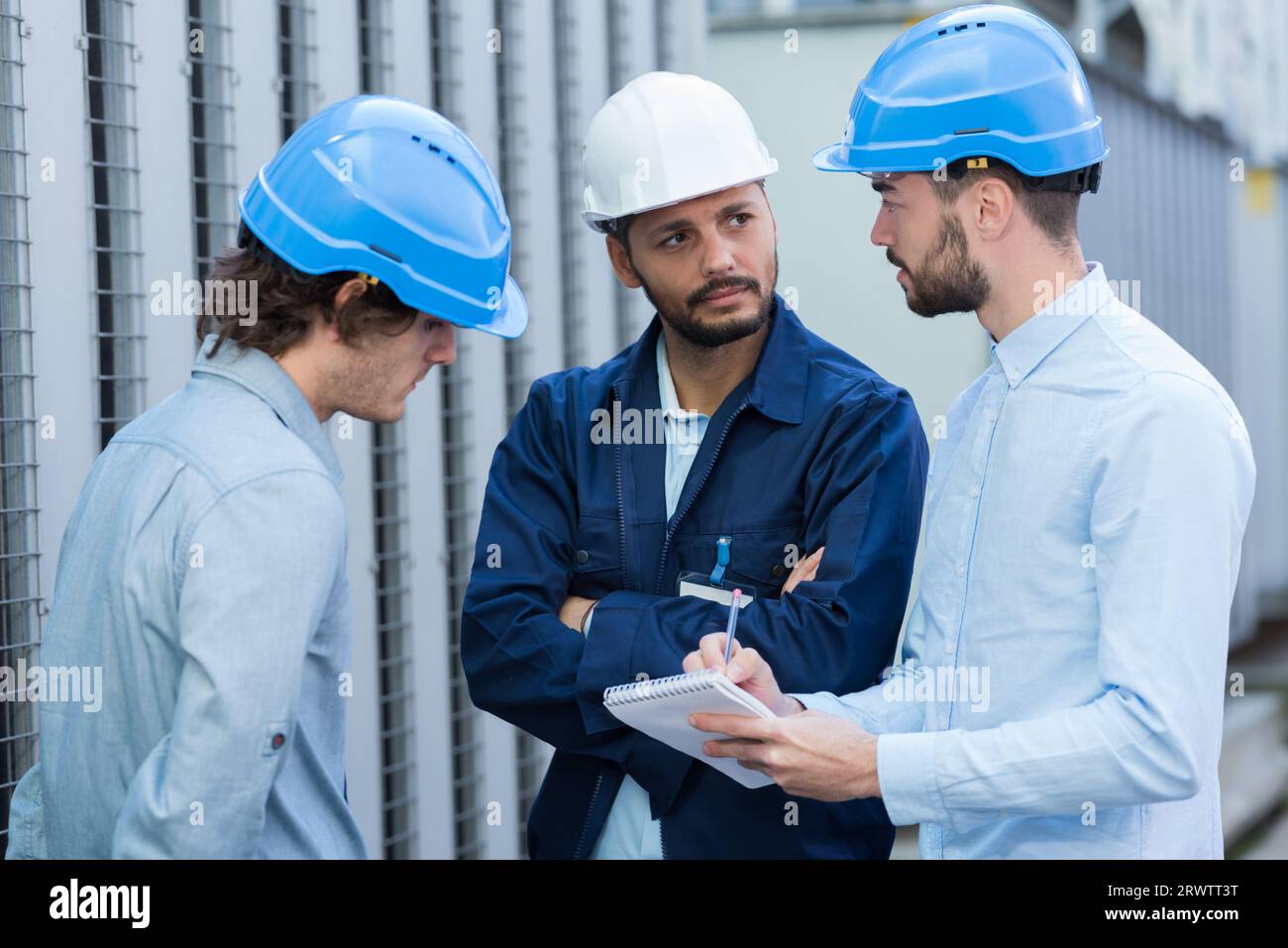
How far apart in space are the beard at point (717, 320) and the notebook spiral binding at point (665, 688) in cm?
70

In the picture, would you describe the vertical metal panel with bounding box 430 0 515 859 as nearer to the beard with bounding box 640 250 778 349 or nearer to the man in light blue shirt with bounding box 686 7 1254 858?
the beard with bounding box 640 250 778 349

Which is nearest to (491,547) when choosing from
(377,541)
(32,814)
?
(32,814)

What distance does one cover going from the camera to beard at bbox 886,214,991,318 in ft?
6.89

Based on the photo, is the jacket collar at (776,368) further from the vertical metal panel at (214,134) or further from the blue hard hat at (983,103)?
the vertical metal panel at (214,134)

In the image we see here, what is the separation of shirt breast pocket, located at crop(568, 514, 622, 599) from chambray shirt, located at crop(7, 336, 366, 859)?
62 centimetres

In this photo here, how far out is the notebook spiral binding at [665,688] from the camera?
6.16ft

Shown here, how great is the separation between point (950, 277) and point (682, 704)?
0.77 meters

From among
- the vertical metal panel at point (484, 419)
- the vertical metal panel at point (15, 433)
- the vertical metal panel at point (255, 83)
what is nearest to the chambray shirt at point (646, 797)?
the vertical metal panel at point (15, 433)

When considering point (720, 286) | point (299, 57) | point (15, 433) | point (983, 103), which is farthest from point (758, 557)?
point (299, 57)

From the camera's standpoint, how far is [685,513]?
2379 mm

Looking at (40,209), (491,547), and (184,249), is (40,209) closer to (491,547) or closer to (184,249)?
(184,249)

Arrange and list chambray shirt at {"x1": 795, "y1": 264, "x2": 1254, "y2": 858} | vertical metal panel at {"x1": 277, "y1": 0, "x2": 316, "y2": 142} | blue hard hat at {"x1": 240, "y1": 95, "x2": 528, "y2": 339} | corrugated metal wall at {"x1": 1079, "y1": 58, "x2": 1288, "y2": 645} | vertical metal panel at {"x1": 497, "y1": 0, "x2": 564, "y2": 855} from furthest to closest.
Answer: corrugated metal wall at {"x1": 1079, "y1": 58, "x2": 1288, "y2": 645}, vertical metal panel at {"x1": 497, "y1": 0, "x2": 564, "y2": 855}, vertical metal panel at {"x1": 277, "y1": 0, "x2": 316, "y2": 142}, blue hard hat at {"x1": 240, "y1": 95, "x2": 528, "y2": 339}, chambray shirt at {"x1": 795, "y1": 264, "x2": 1254, "y2": 858}

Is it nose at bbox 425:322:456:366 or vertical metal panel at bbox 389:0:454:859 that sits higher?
nose at bbox 425:322:456:366

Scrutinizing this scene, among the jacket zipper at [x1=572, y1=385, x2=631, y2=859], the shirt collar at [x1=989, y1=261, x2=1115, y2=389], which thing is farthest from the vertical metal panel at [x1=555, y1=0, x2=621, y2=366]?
the shirt collar at [x1=989, y1=261, x2=1115, y2=389]
